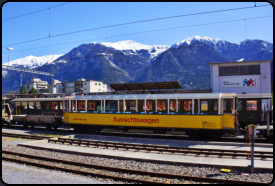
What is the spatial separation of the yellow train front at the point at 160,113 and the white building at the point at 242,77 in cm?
1960

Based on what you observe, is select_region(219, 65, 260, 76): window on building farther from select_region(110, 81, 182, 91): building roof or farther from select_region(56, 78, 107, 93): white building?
select_region(56, 78, 107, 93): white building

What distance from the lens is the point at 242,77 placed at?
33.8 m

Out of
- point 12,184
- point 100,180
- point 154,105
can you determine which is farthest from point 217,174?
point 154,105

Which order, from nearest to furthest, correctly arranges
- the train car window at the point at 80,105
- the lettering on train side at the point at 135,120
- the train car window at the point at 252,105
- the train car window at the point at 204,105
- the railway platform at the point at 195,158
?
1. the railway platform at the point at 195,158
2. the train car window at the point at 204,105
3. the lettering on train side at the point at 135,120
4. the train car window at the point at 80,105
5. the train car window at the point at 252,105

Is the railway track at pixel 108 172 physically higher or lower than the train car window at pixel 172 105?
lower

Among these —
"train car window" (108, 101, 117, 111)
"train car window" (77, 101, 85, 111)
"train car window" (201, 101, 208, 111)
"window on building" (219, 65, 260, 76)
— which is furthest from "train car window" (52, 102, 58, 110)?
"window on building" (219, 65, 260, 76)

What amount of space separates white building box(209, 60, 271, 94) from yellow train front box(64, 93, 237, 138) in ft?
64.3

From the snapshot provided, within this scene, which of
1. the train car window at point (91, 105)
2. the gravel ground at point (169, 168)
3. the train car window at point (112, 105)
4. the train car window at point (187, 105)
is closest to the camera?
the gravel ground at point (169, 168)

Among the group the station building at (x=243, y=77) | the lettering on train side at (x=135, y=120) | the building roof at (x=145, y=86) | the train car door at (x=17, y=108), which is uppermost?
the station building at (x=243, y=77)

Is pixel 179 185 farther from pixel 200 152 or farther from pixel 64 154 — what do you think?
pixel 64 154

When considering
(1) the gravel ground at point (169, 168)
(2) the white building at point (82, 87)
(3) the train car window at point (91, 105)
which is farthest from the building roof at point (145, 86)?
(2) the white building at point (82, 87)

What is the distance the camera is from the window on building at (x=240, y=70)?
109ft

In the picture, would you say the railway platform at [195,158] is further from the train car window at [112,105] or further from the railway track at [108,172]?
the train car window at [112,105]

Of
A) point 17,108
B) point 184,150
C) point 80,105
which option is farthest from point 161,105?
point 17,108
